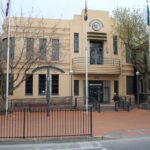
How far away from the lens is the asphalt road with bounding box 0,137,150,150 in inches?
466

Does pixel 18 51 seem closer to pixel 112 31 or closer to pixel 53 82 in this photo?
pixel 53 82

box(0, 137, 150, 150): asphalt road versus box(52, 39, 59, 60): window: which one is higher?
box(52, 39, 59, 60): window

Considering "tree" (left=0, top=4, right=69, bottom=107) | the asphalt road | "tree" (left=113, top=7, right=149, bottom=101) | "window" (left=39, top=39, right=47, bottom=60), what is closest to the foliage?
"tree" (left=113, top=7, right=149, bottom=101)

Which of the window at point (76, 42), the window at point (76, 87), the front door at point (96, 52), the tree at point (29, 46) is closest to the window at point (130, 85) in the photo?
the front door at point (96, 52)

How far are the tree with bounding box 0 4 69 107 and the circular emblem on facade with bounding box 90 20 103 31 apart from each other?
11.8ft

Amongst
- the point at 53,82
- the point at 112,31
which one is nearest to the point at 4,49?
the point at 53,82

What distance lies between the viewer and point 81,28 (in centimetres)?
3534

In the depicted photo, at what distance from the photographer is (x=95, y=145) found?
12453 millimetres

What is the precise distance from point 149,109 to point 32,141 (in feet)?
61.4

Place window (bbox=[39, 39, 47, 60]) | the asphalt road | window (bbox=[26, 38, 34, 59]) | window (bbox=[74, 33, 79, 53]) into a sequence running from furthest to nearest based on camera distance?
window (bbox=[74, 33, 79, 53])
window (bbox=[39, 39, 47, 60])
window (bbox=[26, 38, 34, 59])
the asphalt road

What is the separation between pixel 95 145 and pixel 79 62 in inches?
866

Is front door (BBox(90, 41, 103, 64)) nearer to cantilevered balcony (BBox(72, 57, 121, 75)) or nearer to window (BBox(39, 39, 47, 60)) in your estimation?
cantilevered balcony (BBox(72, 57, 121, 75))

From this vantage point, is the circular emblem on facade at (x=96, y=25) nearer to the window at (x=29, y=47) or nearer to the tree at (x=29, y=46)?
the tree at (x=29, y=46)

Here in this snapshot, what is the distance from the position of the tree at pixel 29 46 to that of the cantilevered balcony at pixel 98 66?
1.46 meters
